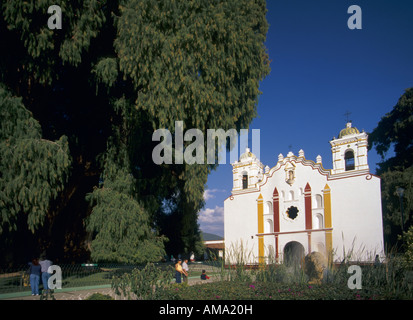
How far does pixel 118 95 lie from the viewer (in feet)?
43.2

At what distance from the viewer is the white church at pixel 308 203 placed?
21719 millimetres

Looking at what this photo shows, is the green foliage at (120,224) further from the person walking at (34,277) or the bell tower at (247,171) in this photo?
the bell tower at (247,171)

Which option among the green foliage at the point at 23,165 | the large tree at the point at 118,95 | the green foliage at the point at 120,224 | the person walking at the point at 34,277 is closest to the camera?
the person walking at the point at 34,277

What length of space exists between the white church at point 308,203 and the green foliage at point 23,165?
37.2 ft

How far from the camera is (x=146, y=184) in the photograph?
42.9 feet

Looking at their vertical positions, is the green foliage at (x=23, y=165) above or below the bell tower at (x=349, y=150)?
below

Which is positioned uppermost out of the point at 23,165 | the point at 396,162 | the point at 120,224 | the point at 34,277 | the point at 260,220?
the point at 396,162

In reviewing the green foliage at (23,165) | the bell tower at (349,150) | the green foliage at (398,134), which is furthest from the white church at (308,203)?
the green foliage at (23,165)

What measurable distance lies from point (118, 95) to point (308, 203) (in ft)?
49.8

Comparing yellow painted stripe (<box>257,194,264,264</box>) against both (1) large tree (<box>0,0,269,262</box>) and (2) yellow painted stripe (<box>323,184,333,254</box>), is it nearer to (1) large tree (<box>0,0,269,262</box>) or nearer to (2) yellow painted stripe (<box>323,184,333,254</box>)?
(2) yellow painted stripe (<box>323,184,333,254</box>)

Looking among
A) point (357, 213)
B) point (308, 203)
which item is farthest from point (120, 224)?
point (308, 203)

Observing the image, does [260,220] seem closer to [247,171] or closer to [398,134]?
[247,171]

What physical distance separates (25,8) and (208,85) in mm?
5162

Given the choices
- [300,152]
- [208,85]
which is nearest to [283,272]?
[208,85]
